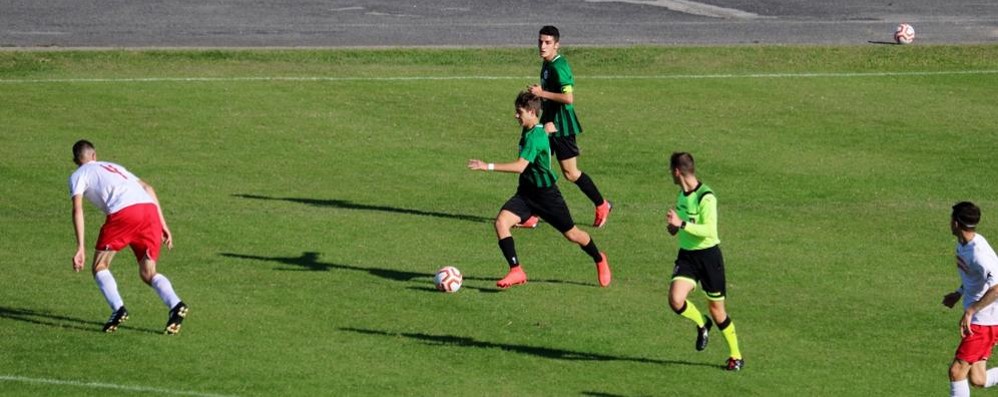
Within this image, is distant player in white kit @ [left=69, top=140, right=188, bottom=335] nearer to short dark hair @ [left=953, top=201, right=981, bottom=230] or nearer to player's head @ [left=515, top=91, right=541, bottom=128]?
player's head @ [left=515, top=91, right=541, bottom=128]

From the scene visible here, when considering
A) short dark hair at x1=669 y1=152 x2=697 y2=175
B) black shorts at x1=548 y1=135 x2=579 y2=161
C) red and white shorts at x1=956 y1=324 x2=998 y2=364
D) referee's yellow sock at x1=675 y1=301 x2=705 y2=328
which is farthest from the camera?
black shorts at x1=548 y1=135 x2=579 y2=161

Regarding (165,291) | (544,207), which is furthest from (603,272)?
(165,291)

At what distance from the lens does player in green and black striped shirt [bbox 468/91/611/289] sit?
2003cm

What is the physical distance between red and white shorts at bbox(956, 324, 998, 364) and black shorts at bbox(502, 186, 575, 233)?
6.12m

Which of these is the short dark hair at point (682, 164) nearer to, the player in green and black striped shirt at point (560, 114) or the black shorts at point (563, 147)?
the player in green and black striped shirt at point (560, 114)

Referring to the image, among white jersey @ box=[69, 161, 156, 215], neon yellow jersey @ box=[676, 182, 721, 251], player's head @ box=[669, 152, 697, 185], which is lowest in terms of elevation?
white jersey @ box=[69, 161, 156, 215]

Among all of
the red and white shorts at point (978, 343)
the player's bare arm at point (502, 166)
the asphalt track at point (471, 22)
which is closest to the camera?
the red and white shorts at point (978, 343)

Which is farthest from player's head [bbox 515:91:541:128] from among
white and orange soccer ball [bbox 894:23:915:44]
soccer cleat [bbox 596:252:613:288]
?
white and orange soccer ball [bbox 894:23:915:44]

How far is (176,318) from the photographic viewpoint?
17906 mm

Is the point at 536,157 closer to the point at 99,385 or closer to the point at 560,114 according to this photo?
the point at 560,114

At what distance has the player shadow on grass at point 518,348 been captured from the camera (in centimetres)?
1755

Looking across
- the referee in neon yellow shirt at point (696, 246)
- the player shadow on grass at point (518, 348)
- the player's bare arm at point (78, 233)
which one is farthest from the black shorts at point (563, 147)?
the player's bare arm at point (78, 233)

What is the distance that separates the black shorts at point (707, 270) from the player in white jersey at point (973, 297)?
2.28m

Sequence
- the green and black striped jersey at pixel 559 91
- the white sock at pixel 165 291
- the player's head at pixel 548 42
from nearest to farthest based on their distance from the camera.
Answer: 1. the white sock at pixel 165 291
2. the player's head at pixel 548 42
3. the green and black striped jersey at pixel 559 91
